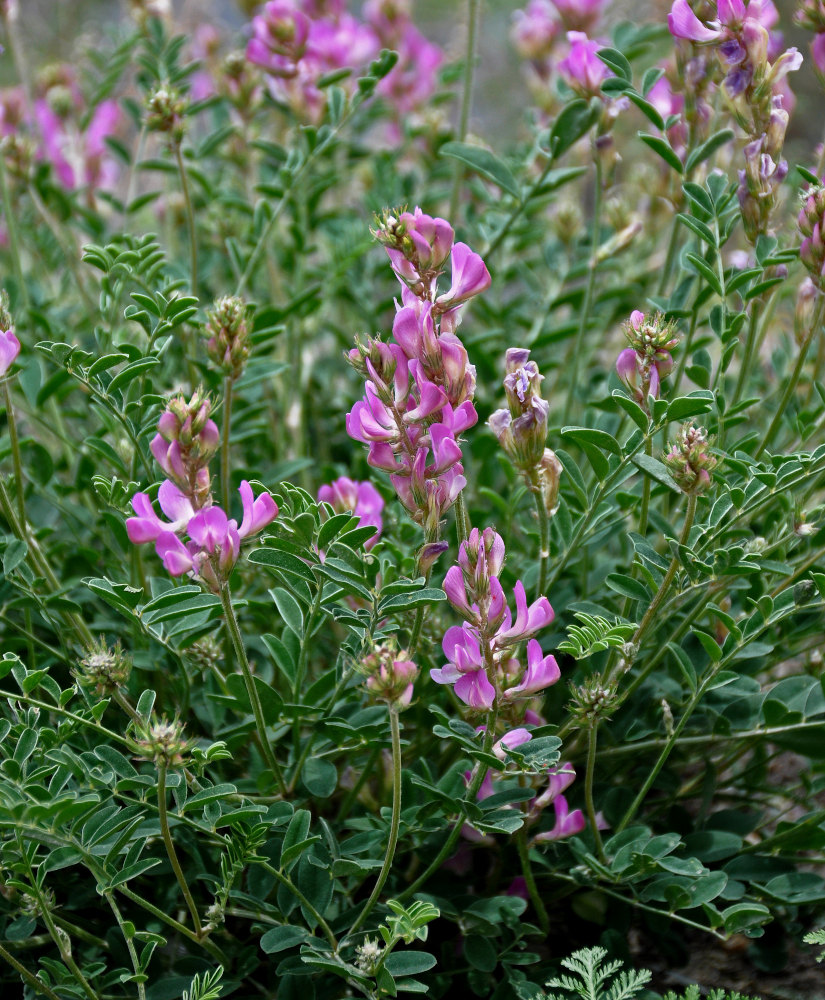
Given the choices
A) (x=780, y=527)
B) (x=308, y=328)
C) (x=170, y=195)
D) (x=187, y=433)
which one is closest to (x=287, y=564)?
(x=187, y=433)

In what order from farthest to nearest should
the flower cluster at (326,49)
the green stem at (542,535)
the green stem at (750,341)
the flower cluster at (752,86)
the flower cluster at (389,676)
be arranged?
the flower cluster at (326,49) < the green stem at (750,341) < the flower cluster at (752,86) < the green stem at (542,535) < the flower cluster at (389,676)

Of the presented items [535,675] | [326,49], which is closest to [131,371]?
[535,675]

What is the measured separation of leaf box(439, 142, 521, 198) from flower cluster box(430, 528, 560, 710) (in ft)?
2.67

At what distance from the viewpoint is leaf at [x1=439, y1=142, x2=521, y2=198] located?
1.61 meters

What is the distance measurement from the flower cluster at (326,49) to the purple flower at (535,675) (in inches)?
48.6

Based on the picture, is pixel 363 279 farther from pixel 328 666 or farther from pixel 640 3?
pixel 640 3

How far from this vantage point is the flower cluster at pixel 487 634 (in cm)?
102

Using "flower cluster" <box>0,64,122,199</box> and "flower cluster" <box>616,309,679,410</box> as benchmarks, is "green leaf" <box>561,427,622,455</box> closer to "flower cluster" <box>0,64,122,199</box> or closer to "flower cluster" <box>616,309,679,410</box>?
"flower cluster" <box>616,309,679,410</box>

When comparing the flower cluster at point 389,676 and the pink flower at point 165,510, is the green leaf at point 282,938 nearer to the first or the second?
the flower cluster at point 389,676

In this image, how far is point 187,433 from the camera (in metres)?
0.98

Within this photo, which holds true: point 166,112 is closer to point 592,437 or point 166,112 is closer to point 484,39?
point 592,437

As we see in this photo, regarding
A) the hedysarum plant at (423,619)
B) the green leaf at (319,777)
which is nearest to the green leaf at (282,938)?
the hedysarum plant at (423,619)

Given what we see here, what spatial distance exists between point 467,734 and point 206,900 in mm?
505

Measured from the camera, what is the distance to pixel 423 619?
3.75ft
